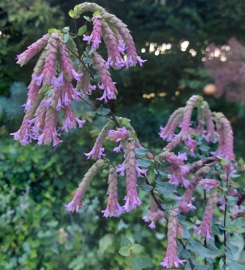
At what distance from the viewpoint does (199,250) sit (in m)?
0.54

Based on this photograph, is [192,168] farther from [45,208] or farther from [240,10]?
[240,10]

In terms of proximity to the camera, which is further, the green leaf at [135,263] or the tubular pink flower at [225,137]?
the tubular pink flower at [225,137]

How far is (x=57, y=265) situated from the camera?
135 cm

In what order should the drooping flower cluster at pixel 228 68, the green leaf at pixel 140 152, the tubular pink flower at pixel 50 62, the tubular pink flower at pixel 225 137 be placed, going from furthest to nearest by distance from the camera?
the drooping flower cluster at pixel 228 68
the tubular pink flower at pixel 225 137
the green leaf at pixel 140 152
the tubular pink flower at pixel 50 62

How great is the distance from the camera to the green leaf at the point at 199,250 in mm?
538

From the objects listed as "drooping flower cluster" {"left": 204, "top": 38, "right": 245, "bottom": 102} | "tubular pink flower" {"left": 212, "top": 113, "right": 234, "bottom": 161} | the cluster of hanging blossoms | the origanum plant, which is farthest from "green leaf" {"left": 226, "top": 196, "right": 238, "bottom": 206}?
"drooping flower cluster" {"left": 204, "top": 38, "right": 245, "bottom": 102}

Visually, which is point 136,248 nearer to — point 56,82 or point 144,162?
point 144,162

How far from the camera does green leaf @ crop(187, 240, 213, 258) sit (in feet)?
1.76

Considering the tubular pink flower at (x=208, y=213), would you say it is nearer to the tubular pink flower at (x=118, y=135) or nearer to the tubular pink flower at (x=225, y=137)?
the tubular pink flower at (x=225, y=137)

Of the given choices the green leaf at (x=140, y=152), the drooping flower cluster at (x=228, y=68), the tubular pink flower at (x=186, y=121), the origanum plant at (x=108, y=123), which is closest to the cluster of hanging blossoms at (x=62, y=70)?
the origanum plant at (x=108, y=123)

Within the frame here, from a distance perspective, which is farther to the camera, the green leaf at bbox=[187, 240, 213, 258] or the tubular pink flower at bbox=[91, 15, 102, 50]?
the green leaf at bbox=[187, 240, 213, 258]

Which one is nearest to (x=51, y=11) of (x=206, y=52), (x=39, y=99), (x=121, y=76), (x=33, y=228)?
(x=121, y=76)

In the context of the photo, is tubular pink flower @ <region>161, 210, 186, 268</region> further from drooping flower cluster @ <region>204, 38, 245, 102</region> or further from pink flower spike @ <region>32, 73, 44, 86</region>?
drooping flower cluster @ <region>204, 38, 245, 102</region>

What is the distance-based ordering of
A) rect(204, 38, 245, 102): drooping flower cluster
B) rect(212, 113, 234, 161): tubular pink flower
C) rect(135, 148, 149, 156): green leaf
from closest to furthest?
rect(135, 148, 149, 156): green leaf → rect(212, 113, 234, 161): tubular pink flower → rect(204, 38, 245, 102): drooping flower cluster
